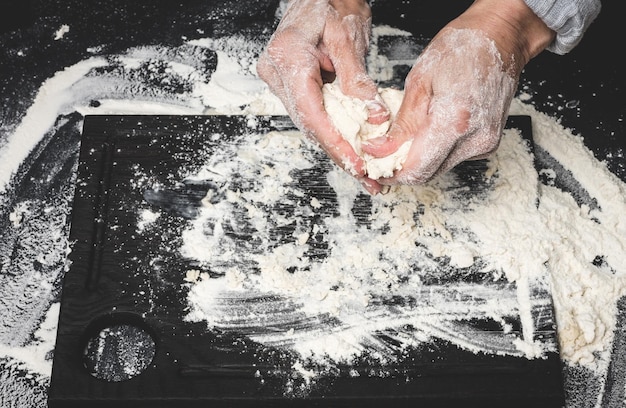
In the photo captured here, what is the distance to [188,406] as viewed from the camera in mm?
1402

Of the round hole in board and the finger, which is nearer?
the finger

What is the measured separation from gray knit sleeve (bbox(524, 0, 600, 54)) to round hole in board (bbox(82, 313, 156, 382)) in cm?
103

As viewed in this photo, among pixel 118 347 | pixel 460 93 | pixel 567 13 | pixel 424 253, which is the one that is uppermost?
pixel 567 13

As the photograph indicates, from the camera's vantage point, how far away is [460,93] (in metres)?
1.26

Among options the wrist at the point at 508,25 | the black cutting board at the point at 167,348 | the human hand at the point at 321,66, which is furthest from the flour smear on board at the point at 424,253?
the wrist at the point at 508,25

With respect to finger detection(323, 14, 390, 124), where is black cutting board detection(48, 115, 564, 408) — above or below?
below

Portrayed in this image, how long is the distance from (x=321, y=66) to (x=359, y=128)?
0.16m

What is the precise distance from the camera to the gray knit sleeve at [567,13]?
132cm

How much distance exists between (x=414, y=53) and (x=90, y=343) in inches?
46.9

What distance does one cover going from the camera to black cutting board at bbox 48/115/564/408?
1.39m

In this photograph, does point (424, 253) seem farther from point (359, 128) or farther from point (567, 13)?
point (567, 13)

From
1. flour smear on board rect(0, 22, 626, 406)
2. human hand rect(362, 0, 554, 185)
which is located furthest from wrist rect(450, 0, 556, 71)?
flour smear on board rect(0, 22, 626, 406)

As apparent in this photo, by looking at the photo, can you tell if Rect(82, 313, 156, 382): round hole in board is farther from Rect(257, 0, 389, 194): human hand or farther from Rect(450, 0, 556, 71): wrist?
Rect(450, 0, 556, 71): wrist

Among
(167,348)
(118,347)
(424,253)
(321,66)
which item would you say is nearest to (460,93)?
(321,66)
